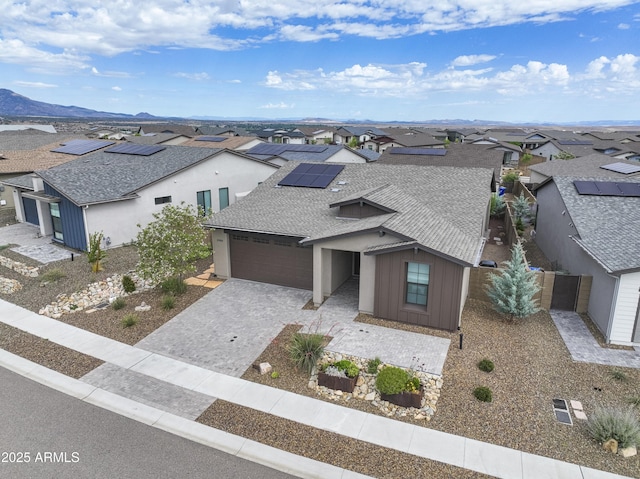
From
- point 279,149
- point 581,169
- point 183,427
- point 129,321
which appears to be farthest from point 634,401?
point 279,149

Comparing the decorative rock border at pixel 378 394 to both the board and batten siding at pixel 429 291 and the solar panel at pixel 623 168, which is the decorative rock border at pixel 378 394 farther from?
the solar panel at pixel 623 168

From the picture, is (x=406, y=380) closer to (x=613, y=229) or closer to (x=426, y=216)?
(x=426, y=216)

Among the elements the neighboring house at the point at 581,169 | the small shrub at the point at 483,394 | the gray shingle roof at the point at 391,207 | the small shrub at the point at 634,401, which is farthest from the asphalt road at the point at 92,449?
the neighboring house at the point at 581,169

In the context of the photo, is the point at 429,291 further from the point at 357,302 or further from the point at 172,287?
the point at 172,287

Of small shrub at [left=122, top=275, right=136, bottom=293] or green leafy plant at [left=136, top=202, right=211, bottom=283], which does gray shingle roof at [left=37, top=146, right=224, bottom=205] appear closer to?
small shrub at [left=122, top=275, right=136, bottom=293]

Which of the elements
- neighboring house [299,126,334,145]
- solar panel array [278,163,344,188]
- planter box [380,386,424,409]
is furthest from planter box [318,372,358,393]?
neighboring house [299,126,334,145]

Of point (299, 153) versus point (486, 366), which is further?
point (299, 153)

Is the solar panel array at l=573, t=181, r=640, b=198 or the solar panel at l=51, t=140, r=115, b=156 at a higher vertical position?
the solar panel at l=51, t=140, r=115, b=156
